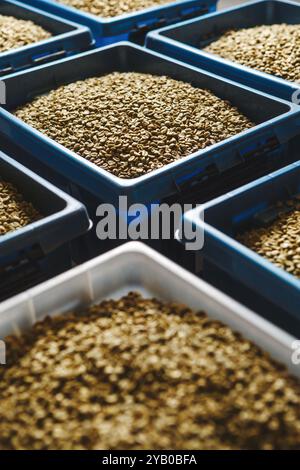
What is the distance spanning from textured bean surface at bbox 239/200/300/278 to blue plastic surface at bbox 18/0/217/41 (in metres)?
1.09

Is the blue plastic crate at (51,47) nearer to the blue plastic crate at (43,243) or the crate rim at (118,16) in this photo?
the crate rim at (118,16)

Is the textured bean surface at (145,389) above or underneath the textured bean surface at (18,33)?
underneath

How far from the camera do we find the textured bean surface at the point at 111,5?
2.44 m

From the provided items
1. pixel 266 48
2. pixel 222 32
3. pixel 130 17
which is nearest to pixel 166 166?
pixel 266 48

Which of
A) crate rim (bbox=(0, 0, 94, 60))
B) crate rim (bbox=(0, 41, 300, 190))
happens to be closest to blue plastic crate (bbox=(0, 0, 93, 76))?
crate rim (bbox=(0, 0, 94, 60))

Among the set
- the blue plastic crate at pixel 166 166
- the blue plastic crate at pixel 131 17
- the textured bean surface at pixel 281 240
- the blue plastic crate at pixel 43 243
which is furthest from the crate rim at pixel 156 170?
the blue plastic crate at pixel 131 17

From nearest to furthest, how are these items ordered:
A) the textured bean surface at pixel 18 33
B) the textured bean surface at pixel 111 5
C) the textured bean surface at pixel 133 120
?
the textured bean surface at pixel 133 120, the textured bean surface at pixel 18 33, the textured bean surface at pixel 111 5

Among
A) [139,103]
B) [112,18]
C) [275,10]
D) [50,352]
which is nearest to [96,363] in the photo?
[50,352]

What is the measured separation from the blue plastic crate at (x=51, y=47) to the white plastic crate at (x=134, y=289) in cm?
104

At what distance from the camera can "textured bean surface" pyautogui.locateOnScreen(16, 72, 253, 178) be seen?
163cm

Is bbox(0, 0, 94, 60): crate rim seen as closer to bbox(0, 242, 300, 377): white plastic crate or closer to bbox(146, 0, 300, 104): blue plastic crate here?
bbox(146, 0, 300, 104): blue plastic crate

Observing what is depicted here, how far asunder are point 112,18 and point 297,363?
1.58 metres

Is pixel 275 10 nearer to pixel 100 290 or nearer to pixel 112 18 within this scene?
pixel 112 18
